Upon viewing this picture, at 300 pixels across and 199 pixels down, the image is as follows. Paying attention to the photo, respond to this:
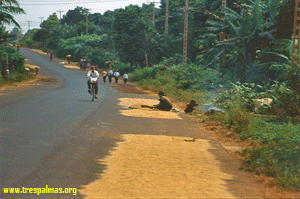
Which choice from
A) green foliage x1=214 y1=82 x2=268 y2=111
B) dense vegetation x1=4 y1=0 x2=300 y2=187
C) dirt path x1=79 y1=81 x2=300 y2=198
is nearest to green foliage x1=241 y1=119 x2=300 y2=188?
dense vegetation x1=4 y1=0 x2=300 y2=187

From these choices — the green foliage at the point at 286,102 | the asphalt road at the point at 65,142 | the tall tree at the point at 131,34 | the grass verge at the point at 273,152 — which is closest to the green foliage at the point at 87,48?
the tall tree at the point at 131,34

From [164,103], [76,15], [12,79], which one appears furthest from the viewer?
[76,15]

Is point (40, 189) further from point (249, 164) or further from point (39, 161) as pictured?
point (249, 164)

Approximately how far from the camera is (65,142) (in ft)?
27.4

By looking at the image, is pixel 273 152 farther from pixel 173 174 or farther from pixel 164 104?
pixel 164 104

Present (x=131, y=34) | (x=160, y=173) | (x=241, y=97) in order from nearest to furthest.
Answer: (x=160, y=173) → (x=241, y=97) → (x=131, y=34)

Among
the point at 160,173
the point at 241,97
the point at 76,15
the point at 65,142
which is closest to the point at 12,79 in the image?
the point at 241,97

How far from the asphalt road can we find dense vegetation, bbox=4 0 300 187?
123 centimetres

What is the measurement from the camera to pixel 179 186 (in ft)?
18.1

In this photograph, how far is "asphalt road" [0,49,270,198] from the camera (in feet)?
18.5

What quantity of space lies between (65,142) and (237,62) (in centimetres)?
1981

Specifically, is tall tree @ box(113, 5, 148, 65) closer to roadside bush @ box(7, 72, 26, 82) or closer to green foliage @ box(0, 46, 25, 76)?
green foliage @ box(0, 46, 25, 76)

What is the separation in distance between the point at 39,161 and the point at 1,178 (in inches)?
44.5

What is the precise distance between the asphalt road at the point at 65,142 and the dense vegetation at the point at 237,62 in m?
1.23
